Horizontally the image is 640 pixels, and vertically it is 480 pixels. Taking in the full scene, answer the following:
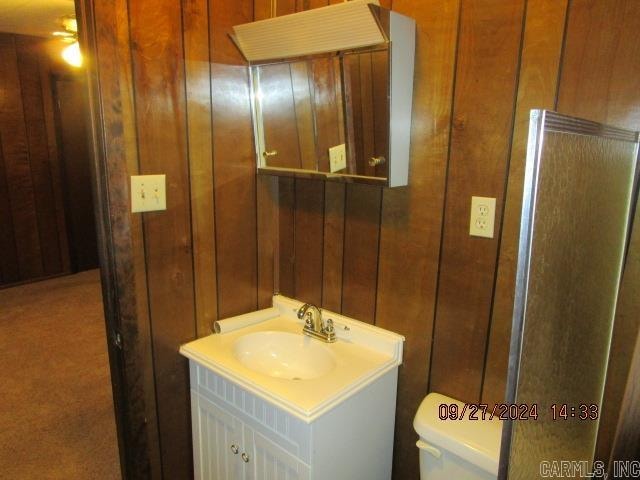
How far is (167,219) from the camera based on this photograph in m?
1.49

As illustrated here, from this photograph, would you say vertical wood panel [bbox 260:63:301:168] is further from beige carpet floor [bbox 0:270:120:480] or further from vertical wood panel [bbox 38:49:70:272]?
vertical wood panel [bbox 38:49:70:272]

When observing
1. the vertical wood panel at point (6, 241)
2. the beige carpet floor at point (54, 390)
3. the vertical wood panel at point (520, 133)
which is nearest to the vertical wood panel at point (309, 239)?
the vertical wood panel at point (520, 133)

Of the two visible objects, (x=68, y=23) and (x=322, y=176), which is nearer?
(x=322, y=176)

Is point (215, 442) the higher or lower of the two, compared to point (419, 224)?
lower

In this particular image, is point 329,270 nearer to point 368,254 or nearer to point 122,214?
point 368,254

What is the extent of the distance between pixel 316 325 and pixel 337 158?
613mm

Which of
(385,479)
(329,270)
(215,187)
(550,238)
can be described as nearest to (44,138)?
(215,187)

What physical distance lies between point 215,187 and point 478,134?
90 centimetres

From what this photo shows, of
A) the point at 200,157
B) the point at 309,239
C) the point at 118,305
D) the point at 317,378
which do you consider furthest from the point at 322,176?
the point at 118,305

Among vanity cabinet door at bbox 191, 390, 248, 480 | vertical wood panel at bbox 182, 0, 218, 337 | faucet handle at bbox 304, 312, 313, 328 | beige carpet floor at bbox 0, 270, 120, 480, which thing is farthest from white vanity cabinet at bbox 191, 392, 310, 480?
beige carpet floor at bbox 0, 270, 120, 480

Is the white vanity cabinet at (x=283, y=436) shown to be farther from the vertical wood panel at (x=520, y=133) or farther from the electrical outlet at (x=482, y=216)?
the electrical outlet at (x=482, y=216)

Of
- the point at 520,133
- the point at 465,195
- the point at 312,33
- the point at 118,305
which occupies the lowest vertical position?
the point at 118,305

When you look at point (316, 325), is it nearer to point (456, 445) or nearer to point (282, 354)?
point (282, 354)

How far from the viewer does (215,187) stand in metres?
1.60
